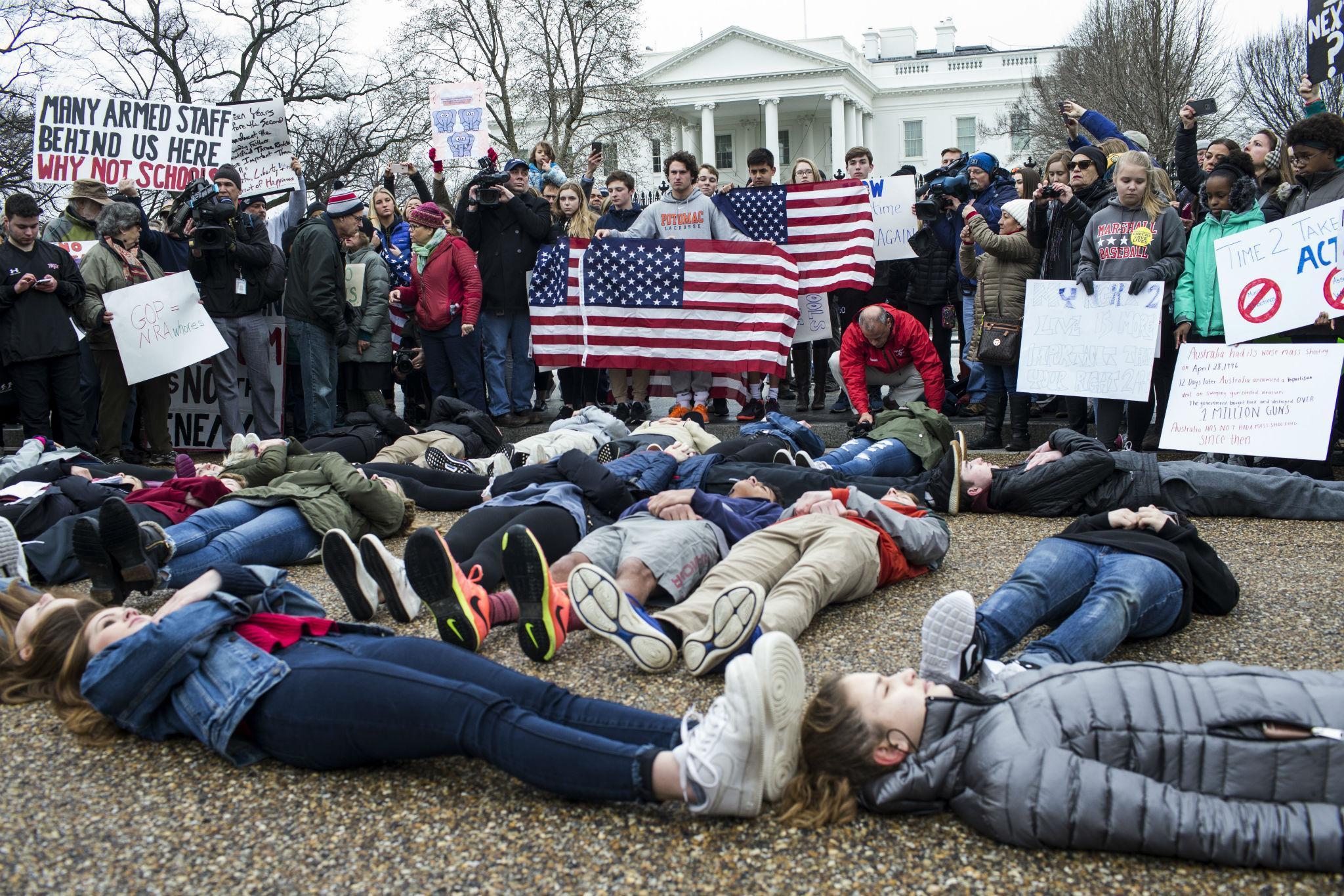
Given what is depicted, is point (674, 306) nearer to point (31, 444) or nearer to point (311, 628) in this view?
point (31, 444)

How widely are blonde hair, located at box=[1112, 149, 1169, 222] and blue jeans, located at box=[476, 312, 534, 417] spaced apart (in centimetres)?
534

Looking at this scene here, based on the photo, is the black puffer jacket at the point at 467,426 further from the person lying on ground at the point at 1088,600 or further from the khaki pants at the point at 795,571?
the person lying on ground at the point at 1088,600

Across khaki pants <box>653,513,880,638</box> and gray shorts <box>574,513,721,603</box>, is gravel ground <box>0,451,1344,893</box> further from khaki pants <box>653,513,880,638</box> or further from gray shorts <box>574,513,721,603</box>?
gray shorts <box>574,513,721,603</box>

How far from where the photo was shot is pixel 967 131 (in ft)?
216

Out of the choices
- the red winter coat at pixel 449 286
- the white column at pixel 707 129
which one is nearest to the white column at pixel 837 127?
the white column at pixel 707 129

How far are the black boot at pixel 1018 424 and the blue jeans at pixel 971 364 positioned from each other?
3.33 feet

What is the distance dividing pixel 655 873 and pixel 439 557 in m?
1.62

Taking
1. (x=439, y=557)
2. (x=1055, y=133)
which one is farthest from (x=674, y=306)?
(x=1055, y=133)

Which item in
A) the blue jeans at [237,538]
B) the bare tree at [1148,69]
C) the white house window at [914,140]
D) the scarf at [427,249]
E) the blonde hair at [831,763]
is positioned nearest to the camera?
the blonde hair at [831,763]

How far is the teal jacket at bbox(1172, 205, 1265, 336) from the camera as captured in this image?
7.40 metres

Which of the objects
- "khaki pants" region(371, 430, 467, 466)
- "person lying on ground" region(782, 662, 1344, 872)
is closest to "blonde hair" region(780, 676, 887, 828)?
"person lying on ground" region(782, 662, 1344, 872)

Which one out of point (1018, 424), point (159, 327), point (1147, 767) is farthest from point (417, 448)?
point (1147, 767)

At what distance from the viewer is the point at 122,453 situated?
959 centimetres

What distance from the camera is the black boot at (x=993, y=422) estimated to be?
8766mm
